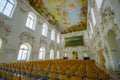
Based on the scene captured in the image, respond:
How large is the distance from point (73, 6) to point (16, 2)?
874 centimetres

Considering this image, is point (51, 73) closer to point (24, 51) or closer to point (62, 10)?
point (24, 51)

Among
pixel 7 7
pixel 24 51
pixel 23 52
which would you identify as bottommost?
pixel 23 52

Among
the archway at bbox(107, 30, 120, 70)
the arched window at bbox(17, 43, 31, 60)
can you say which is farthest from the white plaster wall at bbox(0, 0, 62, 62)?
the archway at bbox(107, 30, 120, 70)

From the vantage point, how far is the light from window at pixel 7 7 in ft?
26.1

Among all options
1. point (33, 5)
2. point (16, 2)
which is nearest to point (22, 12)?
point (16, 2)

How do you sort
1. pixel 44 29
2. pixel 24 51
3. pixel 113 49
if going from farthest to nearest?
1. pixel 44 29
2. pixel 24 51
3. pixel 113 49

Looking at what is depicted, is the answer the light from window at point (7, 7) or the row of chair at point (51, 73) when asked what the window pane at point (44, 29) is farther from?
the row of chair at point (51, 73)

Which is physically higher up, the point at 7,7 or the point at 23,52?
the point at 7,7

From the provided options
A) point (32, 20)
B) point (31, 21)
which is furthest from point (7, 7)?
point (32, 20)

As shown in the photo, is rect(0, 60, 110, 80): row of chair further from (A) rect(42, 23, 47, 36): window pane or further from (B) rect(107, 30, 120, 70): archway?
(A) rect(42, 23, 47, 36): window pane

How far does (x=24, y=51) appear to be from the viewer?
10.4 metres

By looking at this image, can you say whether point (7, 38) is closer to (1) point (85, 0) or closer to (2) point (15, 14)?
(2) point (15, 14)

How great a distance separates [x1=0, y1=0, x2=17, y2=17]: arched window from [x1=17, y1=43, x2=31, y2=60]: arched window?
4243mm

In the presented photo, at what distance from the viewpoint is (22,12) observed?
1034cm
